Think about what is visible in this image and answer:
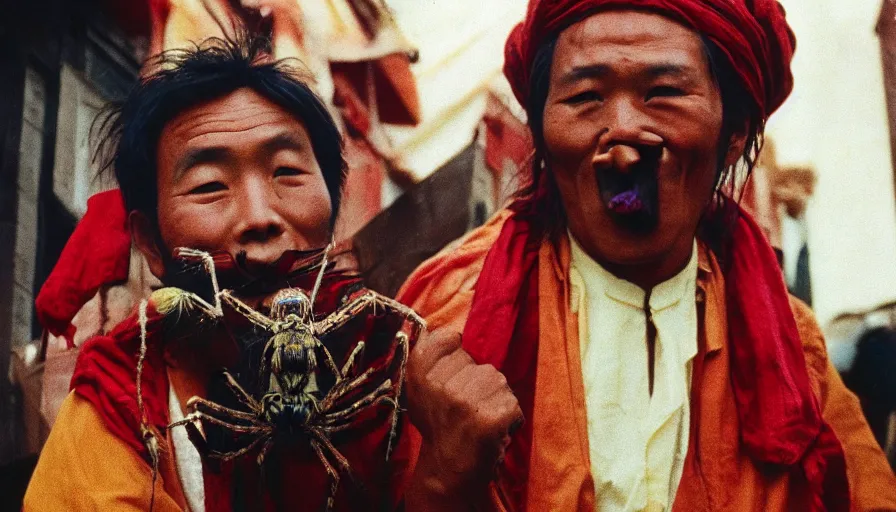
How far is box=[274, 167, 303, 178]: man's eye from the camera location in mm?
5000

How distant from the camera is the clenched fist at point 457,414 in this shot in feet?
14.1

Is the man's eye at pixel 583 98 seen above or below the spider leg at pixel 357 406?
above

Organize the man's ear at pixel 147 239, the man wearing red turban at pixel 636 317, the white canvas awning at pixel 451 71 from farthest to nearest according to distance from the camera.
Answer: the white canvas awning at pixel 451 71 → the man's ear at pixel 147 239 → the man wearing red turban at pixel 636 317

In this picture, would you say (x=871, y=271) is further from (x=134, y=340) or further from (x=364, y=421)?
(x=134, y=340)

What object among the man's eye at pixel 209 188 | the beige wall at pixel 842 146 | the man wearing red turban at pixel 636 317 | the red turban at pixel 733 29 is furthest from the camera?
the beige wall at pixel 842 146

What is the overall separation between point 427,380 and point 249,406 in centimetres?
67

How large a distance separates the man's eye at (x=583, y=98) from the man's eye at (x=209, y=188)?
135cm

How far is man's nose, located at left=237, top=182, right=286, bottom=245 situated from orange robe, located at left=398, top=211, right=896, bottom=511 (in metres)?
0.55

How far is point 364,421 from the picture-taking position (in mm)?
4621

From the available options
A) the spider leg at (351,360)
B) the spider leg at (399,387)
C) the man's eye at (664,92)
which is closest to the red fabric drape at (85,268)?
the spider leg at (351,360)

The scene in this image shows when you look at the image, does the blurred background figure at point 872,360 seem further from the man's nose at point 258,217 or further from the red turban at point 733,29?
the man's nose at point 258,217

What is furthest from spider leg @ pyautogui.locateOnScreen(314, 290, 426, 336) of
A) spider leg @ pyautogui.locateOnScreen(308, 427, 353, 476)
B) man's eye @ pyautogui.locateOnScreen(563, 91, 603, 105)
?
man's eye @ pyautogui.locateOnScreen(563, 91, 603, 105)

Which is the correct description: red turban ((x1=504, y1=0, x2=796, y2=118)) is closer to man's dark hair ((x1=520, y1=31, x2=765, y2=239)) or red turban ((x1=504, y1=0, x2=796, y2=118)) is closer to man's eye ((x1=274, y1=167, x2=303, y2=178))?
man's dark hair ((x1=520, y1=31, x2=765, y2=239))

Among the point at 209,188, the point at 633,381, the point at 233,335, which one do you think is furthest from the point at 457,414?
the point at 209,188
